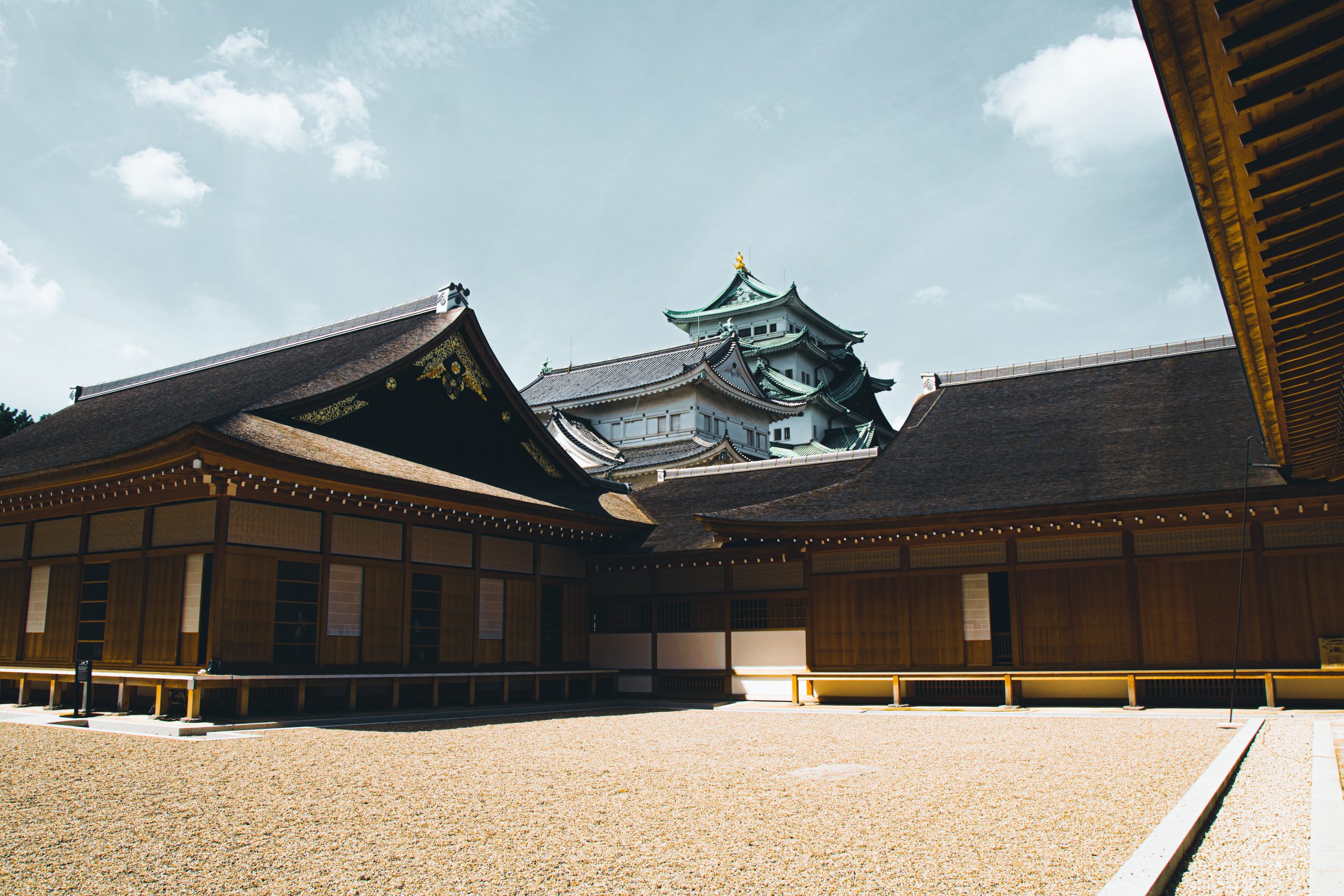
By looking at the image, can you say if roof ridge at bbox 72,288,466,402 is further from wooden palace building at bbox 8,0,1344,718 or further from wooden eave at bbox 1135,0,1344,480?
wooden eave at bbox 1135,0,1344,480

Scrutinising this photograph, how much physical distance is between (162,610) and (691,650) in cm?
836

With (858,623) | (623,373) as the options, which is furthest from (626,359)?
(858,623)

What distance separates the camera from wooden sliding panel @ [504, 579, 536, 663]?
1571cm

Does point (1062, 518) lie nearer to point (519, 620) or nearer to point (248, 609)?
point (519, 620)

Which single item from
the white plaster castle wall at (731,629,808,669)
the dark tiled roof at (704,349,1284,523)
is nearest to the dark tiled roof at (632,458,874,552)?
the dark tiled roof at (704,349,1284,523)

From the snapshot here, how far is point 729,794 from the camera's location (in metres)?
6.38

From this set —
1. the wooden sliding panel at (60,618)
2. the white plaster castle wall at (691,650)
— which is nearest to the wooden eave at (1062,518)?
the white plaster castle wall at (691,650)

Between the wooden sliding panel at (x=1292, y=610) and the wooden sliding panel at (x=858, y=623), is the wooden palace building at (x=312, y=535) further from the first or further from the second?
the wooden sliding panel at (x=1292, y=610)

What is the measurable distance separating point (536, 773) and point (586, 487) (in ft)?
39.7

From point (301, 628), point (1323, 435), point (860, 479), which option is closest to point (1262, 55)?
point (1323, 435)

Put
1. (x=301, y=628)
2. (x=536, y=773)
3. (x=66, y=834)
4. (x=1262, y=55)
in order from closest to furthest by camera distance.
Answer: (x=1262, y=55)
(x=66, y=834)
(x=536, y=773)
(x=301, y=628)

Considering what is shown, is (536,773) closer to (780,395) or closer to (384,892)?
(384,892)

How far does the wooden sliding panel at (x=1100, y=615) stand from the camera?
13.7 m

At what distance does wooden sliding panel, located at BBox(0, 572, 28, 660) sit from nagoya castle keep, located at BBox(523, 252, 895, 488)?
14399 millimetres
